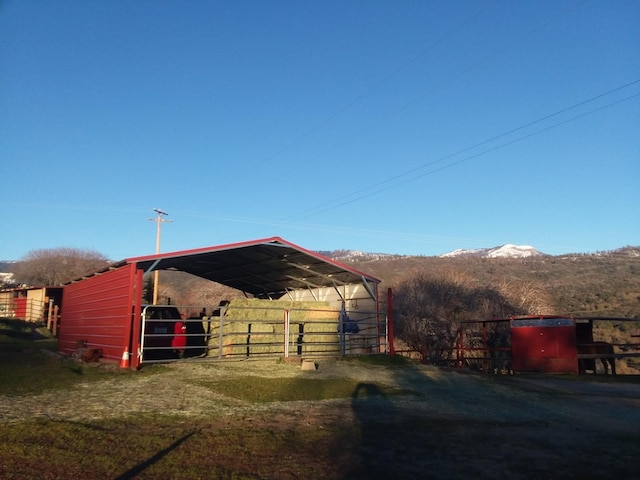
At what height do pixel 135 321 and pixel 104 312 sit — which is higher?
pixel 104 312

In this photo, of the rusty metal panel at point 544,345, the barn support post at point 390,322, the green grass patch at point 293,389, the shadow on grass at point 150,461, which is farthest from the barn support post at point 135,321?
the rusty metal panel at point 544,345

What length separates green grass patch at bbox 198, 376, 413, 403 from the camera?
8578 mm

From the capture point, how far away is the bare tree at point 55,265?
185ft

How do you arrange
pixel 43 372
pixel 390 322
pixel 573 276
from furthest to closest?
pixel 573 276 < pixel 390 322 < pixel 43 372

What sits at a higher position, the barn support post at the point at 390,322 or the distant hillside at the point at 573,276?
the distant hillside at the point at 573,276

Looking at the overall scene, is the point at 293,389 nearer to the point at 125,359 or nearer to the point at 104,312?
the point at 125,359

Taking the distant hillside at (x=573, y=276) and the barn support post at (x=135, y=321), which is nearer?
the barn support post at (x=135, y=321)

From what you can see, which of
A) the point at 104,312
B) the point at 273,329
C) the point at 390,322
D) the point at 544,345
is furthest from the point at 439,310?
the point at 104,312

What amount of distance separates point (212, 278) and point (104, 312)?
8014mm

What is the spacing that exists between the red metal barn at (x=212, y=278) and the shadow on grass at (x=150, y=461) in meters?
7.07

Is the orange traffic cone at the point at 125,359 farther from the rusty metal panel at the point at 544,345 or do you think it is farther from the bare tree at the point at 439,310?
the bare tree at the point at 439,310

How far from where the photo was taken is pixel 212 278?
72.4 feet

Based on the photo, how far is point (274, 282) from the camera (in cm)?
2242

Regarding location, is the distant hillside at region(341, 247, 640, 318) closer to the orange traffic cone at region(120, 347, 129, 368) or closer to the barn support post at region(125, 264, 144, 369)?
the barn support post at region(125, 264, 144, 369)
